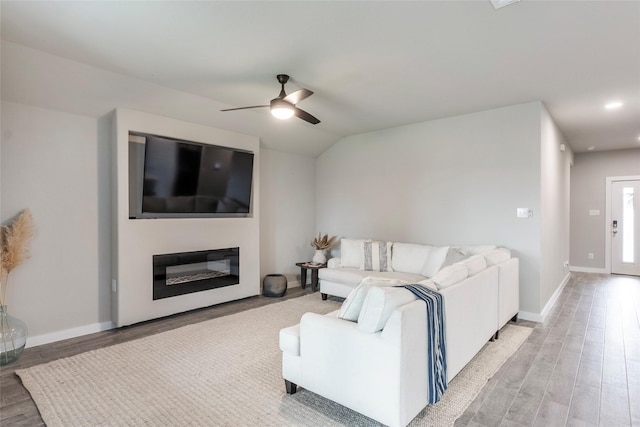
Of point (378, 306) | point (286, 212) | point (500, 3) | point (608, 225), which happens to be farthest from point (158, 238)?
point (608, 225)

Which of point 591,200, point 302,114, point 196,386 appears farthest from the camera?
point 591,200

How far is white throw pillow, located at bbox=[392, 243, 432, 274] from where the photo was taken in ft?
14.9

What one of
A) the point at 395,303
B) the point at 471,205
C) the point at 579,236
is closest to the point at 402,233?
the point at 471,205

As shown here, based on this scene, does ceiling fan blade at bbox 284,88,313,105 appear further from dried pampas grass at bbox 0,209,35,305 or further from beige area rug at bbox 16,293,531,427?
dried pampas grass at bbox 0,209,35,305

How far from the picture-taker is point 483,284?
117 inches

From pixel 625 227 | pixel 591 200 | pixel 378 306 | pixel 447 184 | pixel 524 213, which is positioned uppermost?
pixel 447 184

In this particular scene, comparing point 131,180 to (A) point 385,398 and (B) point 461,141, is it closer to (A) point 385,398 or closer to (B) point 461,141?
(A) point 385,398

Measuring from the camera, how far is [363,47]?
8.95ft

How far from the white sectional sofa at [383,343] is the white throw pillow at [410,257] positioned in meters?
1.44

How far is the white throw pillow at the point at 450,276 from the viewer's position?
2.49 meters

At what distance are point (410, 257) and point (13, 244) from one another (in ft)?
14.2

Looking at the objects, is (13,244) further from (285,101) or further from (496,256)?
(496,256)

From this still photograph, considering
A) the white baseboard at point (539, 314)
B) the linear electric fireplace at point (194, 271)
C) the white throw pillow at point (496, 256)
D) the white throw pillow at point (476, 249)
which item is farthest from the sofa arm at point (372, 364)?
the white baseboard at point (539, 314)

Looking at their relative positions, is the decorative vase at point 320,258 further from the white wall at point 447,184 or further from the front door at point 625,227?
the front door at point 625,227
